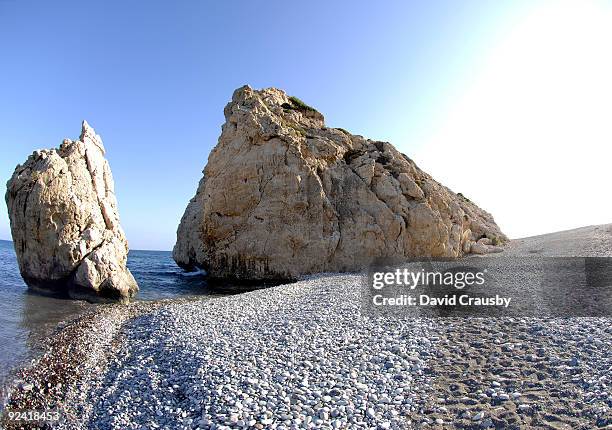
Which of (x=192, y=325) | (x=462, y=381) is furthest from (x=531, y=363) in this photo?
(x=192, y=325)

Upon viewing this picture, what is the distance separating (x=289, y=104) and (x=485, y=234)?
96.8 ft

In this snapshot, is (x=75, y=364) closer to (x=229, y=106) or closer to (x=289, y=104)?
(x=229, y=106)

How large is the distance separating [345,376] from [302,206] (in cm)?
2150

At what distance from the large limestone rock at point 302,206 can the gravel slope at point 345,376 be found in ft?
51.0

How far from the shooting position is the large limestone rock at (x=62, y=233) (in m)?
21.6

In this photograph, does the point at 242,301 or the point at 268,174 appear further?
the point at 268,174

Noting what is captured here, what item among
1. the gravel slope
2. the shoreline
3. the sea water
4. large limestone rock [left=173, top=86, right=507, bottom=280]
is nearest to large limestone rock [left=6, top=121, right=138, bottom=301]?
the sea water

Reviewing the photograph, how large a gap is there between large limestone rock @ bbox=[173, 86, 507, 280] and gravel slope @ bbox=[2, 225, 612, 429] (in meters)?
15.5

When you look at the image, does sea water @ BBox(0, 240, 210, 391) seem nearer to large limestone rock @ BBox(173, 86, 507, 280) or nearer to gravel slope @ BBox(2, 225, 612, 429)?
gravel slope @ BBox(2, 225, 612, 429)

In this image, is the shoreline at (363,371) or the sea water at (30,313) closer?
the shoreline at (363,371)

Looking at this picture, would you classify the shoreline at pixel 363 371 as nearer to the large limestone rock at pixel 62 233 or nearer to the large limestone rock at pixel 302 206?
the large limestone rock at pixel 62 233

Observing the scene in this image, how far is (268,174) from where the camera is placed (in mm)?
29594

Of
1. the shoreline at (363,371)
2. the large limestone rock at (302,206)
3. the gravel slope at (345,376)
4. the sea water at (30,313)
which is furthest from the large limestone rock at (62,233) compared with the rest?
the gravel slope at (345,376)

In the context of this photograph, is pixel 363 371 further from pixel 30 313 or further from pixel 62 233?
pixel 62 233
